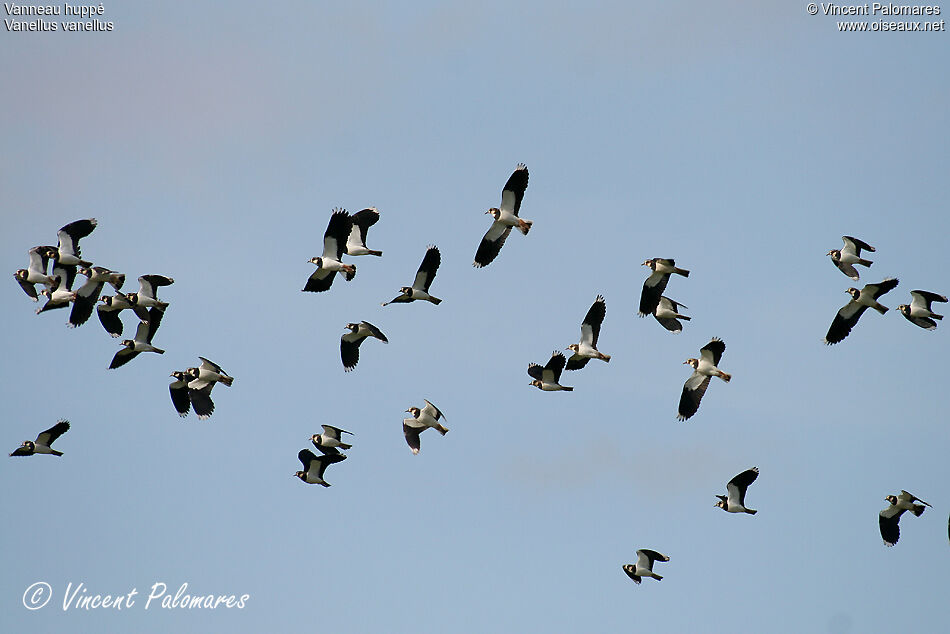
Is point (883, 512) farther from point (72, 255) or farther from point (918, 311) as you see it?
point (72, 255)

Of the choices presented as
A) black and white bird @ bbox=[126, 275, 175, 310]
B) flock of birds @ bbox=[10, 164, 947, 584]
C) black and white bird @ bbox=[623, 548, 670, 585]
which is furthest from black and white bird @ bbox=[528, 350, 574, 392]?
black and white bird @ bbox=[126, 275, 175, 310]

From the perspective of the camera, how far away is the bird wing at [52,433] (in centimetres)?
5453

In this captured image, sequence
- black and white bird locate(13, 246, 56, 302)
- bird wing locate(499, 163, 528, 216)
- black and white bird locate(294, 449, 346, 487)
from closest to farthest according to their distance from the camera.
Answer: bird wing locate(499, 163, 528, 216) < black and white bird locate(13, 246, 56, 302) < black and white bird locate(294, 449, 346, 487)

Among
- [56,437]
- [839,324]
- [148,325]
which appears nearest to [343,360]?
[148,325]

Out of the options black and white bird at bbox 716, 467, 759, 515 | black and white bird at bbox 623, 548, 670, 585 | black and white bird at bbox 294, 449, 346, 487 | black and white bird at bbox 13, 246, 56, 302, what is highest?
black and white bird at bbox 13, 246, 56, 302

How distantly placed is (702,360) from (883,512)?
718 cm

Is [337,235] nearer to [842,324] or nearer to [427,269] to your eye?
[427,269]

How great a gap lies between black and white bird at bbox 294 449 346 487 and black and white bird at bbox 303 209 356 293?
6854 millimetres

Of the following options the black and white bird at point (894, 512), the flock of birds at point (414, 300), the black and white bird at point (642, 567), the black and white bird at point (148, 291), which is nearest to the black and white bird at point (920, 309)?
the flock of birds at point (414, 300)

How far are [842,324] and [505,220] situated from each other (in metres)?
10.9

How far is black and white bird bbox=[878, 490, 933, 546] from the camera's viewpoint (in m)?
51.0

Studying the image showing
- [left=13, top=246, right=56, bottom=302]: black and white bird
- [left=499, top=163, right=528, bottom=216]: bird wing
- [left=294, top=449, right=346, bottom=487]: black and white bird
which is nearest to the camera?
[left=499, top=163, right=528, bottom=216]: bird wing

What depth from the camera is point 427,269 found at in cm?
5041

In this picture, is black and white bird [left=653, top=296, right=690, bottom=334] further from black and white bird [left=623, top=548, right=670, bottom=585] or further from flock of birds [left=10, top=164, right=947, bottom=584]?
black and white bird [left=623, top=548, right=670, bottom=585]
